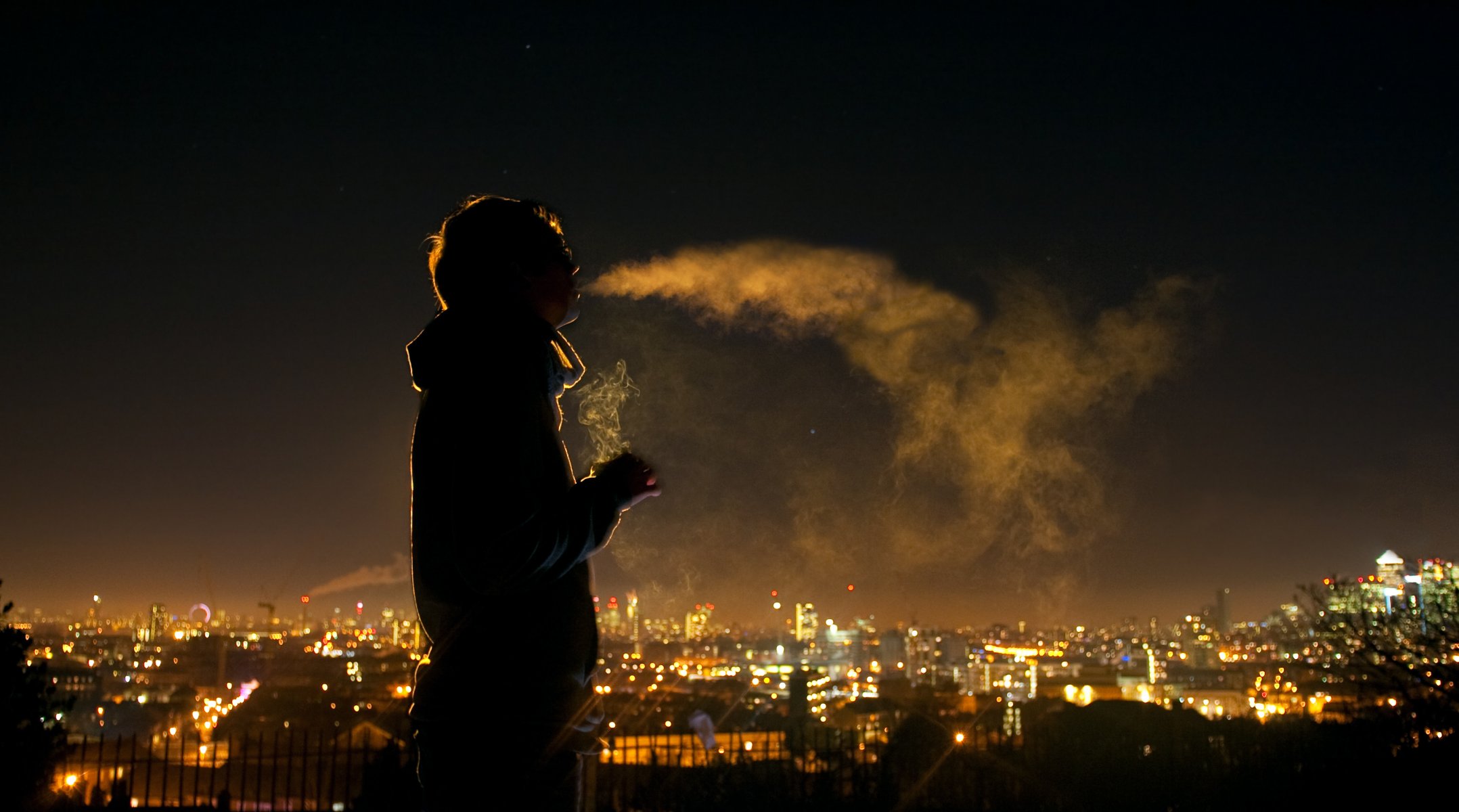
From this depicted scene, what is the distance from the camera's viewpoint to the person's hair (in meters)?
2.10

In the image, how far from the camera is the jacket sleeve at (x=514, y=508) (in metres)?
1.79

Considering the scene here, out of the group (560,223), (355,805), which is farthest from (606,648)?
(560,223)

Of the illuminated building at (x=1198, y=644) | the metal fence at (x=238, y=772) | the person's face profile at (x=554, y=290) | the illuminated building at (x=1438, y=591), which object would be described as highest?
the person's face profile at (x=554, y=290)

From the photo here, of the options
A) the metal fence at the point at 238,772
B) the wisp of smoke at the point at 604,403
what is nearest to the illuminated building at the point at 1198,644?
the metal fence at the point at 238,772

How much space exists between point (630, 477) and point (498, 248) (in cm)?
60

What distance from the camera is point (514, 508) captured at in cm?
181

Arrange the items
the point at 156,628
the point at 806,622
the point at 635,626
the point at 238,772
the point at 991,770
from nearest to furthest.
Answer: the point at 991,770 < the point at 238,772 < the point at 635,626 < the point at 806,622 < the point at 156,628

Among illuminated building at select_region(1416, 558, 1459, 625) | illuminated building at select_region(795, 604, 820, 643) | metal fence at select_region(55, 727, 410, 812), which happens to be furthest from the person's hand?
illuminated building at select_region(795, 604, 820, 643)

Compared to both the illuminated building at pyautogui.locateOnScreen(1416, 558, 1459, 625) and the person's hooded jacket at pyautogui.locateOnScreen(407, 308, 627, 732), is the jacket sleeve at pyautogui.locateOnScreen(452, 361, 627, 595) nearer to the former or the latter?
the person's hooded jacket at pyautogui.locateOnScreen(407, 308, 627, 732)

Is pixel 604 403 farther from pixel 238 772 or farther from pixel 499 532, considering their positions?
pixel 238 772

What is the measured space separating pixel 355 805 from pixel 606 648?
61358 millimetres

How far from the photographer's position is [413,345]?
202 cm

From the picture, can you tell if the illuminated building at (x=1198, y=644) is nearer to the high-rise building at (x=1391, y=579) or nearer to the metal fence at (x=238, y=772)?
the high-rise building at (x=1391, y=579)

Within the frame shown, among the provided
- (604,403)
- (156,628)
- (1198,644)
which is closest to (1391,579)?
(604,403)
